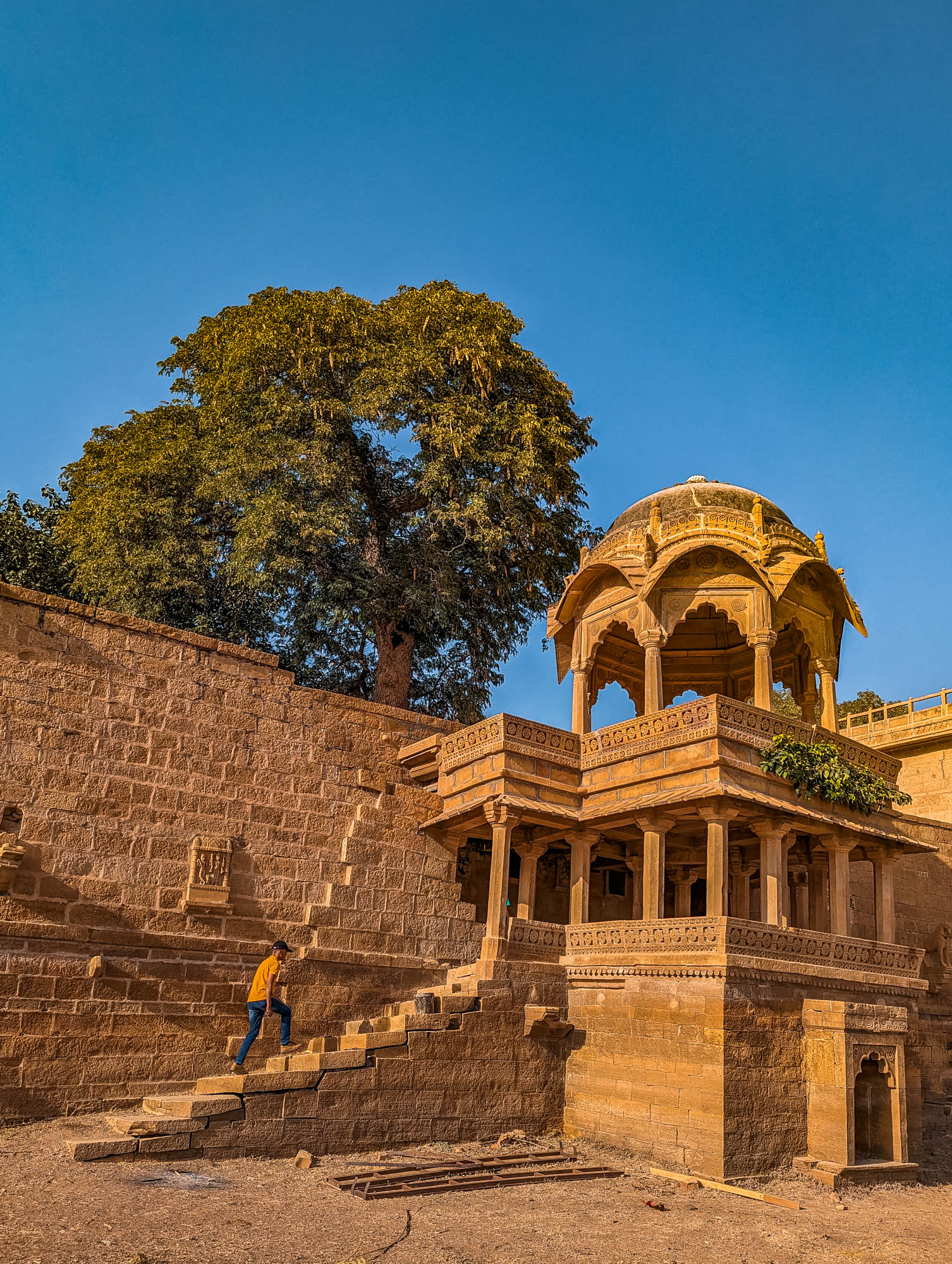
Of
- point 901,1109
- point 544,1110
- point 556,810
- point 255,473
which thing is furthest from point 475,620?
point 901,1109

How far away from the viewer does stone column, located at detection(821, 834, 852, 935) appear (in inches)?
596

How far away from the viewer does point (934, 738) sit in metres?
25.1

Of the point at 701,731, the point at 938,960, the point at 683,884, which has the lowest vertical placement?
the point at 938,960

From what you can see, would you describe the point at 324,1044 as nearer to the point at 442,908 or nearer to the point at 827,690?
the point at 442,908

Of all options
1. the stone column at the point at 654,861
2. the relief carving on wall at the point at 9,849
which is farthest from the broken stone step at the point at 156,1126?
the stone column at the point at 654,861

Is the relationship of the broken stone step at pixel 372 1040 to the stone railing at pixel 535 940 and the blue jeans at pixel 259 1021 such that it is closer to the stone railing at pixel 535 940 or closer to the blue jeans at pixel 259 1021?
the blue jeans at pixel 259 1021

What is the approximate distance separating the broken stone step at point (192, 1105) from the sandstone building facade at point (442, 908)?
0.22 feet

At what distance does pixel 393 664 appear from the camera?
68.4 feet

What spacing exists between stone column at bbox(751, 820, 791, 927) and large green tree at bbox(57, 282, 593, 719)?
753 centimetres

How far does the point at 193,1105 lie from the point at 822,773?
9569 mm

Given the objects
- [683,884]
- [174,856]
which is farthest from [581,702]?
[174,856]

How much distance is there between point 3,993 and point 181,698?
416 cm

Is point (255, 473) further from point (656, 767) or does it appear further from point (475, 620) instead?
point (656, 767)

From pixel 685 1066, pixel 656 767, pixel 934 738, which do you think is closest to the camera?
pixel 685 1066
